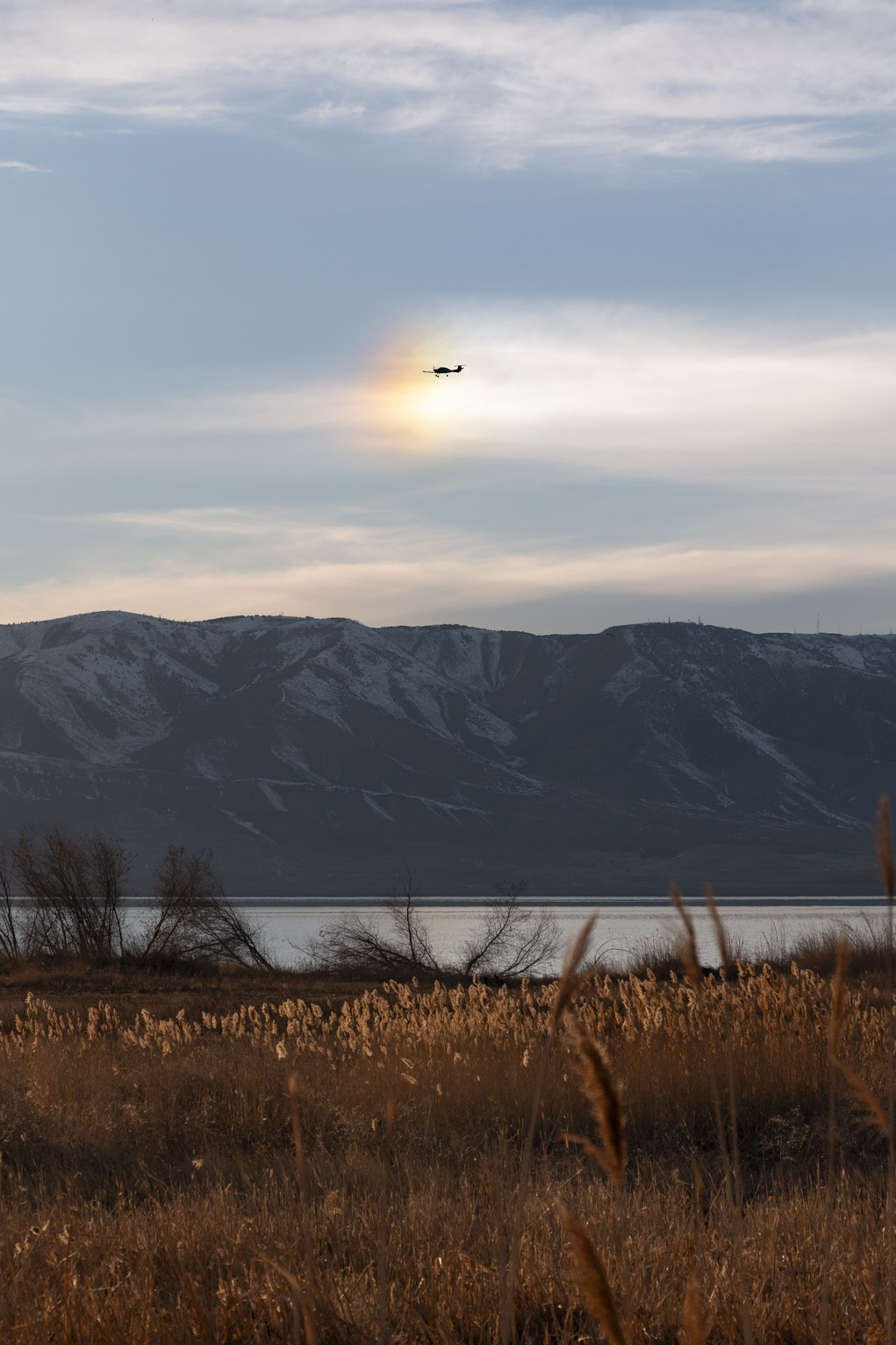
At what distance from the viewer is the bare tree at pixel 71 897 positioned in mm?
35531

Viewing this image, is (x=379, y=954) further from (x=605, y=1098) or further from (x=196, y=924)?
(x=605, y=1098)

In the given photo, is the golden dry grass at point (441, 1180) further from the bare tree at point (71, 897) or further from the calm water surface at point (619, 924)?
the calm water surface at point (619, 924)

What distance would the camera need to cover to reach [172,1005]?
73.6 feet

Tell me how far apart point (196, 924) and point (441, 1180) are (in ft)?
98.1

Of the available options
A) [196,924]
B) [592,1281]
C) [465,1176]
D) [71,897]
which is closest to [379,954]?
[196,924]

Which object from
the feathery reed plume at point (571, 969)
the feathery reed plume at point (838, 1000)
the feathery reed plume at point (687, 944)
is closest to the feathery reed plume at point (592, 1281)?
the feathery reed plume at point (571, 969)

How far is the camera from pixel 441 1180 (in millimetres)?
7223

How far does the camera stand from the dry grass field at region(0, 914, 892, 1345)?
4.05 metres

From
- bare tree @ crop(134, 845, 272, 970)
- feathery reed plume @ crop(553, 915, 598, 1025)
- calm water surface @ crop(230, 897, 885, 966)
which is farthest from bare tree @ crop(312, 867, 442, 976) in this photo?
feathery reed plume @ crop(553, 915, 598, 1025)

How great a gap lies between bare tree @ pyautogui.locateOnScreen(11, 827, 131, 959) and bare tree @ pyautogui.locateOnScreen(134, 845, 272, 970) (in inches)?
49.3

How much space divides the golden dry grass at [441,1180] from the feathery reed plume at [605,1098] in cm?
1

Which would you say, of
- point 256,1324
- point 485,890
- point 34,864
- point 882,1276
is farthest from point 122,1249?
point 485,890

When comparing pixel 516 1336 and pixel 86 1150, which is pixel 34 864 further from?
pixel 516 1336

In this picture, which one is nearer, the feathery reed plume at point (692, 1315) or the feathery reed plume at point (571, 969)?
the feathery reed plume at point (692, 1315)
